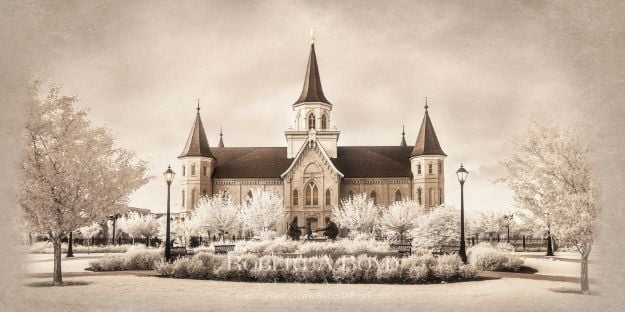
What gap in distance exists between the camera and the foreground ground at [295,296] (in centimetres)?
1005

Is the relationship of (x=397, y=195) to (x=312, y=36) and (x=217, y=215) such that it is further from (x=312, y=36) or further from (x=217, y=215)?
(x=312, y=36)

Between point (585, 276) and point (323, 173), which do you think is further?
point (323, 173)

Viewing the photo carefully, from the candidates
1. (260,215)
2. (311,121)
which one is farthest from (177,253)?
(311,121)

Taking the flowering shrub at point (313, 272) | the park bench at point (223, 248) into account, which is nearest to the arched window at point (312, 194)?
the park bench at point (223, 248)

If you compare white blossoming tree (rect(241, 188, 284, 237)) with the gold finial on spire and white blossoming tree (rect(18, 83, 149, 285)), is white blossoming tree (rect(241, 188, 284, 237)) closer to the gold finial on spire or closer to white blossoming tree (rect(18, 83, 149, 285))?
white blossoming tree (rect(18, 83, 149, 285))

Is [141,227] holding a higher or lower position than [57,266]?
higher

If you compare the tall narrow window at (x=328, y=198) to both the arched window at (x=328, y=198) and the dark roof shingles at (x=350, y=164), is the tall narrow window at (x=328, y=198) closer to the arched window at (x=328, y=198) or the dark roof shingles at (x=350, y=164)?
the arched window at (x=328, y=198)

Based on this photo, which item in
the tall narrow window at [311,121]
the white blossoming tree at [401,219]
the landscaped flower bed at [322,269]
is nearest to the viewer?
the landscaped flower bed at [322,269]

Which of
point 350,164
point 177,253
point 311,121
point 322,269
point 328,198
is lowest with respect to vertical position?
point 322,269

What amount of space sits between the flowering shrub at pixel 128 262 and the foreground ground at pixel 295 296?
67.5 inches

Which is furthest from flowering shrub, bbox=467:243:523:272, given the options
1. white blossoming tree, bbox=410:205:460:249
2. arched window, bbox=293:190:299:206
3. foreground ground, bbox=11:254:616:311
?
arched window, bbox=293:190:299:206

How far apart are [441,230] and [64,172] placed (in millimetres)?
12917

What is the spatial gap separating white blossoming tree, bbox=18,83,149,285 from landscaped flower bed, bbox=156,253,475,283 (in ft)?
7.53

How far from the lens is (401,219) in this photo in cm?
2558
